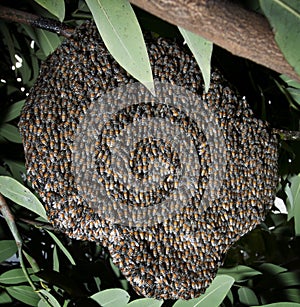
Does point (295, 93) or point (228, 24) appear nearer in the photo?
point (228, 24)

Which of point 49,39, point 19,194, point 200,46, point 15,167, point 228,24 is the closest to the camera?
point 228,24

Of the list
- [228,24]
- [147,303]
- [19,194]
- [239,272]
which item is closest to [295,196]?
[239,272]

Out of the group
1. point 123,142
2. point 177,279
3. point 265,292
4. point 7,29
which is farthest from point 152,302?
point 7,29

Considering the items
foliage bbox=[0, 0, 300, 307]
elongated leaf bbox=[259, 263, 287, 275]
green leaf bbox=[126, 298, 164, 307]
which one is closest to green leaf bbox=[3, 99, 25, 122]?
foliage bbox=[0, 0, 300, 307]

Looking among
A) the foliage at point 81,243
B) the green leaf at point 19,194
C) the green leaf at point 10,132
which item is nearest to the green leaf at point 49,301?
the foliage at point 81,243

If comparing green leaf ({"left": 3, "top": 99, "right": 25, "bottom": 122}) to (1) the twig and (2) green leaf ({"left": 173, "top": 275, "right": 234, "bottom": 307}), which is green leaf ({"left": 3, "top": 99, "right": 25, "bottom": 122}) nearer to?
(1) the twig

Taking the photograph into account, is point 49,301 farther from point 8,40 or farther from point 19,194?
point 8,40
